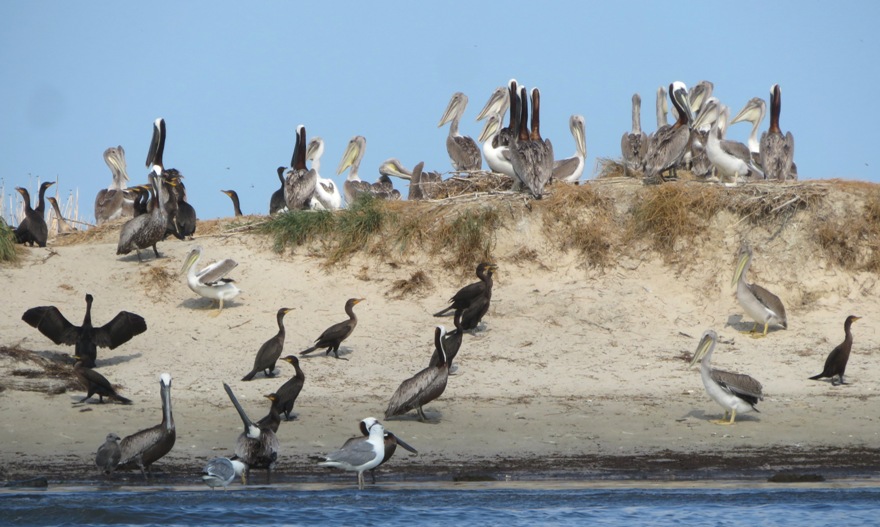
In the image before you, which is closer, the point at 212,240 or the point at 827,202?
the point at 827,202

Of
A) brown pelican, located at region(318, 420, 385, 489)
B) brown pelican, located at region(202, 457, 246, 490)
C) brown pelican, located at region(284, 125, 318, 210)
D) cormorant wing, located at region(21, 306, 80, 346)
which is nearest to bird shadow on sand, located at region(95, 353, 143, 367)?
cormorant wing, located at region(21, 306, 80, 346)

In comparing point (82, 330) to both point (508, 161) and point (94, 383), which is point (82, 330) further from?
point (508, 161)

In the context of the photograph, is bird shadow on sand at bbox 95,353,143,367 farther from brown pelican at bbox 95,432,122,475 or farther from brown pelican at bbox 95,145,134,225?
brown pelican at bbox 95,145,134,225

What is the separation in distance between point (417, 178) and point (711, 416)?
29.9 ft

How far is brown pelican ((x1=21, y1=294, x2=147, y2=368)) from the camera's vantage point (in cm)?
1133

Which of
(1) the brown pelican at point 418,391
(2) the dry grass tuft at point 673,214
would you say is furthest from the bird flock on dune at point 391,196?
(2) the dry grass tuft at point 673,214

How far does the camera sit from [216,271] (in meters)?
13.0

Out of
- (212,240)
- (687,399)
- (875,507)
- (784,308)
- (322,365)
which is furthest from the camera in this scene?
(212,240)

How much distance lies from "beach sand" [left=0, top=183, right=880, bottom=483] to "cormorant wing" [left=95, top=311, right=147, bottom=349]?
1.11 feet

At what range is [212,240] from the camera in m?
15.1

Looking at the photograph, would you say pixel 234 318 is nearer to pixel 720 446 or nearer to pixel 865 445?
pixel 720 446

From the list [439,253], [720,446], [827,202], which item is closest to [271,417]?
[720,446]

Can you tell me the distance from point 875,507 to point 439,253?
23.0 ft

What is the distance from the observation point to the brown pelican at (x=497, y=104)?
18750 mm
